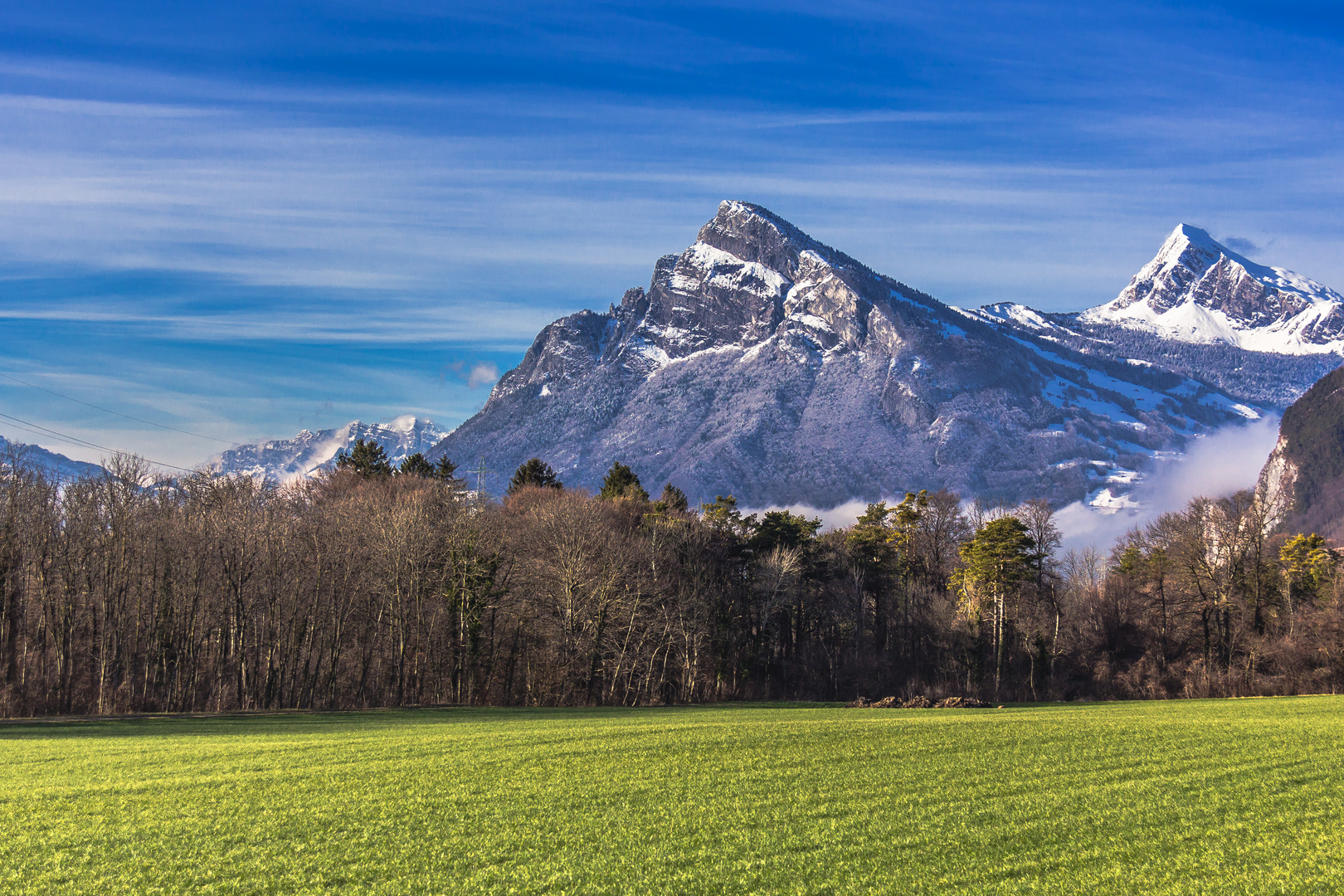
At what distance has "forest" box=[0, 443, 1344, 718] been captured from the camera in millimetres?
60000

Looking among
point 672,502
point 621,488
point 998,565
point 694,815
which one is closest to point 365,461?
point 621,488

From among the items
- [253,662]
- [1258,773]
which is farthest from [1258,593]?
[253,662]

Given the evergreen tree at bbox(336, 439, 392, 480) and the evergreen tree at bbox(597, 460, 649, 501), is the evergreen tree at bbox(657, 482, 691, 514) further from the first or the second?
the evergreen tree at bbox(336, 439, 392, 480)

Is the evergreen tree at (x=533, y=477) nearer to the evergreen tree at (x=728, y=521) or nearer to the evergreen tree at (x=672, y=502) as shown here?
the evergreen tree at (x=672, y=502)

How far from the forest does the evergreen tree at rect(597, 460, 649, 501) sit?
2.61 feet

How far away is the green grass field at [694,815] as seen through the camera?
509 inches

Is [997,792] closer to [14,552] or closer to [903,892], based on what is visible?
[903,892]

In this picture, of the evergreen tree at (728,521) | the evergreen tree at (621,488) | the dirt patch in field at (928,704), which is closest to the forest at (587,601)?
the evergreen tree at (728,521)

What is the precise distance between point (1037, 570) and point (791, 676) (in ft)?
84.3

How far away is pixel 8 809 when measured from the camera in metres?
17.2

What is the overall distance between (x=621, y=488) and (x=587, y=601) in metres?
41.3

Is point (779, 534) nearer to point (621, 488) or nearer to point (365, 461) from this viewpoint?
point (621, 488)

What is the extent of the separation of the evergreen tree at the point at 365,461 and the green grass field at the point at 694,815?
80652mm

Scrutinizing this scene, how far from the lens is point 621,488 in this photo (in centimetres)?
10781
